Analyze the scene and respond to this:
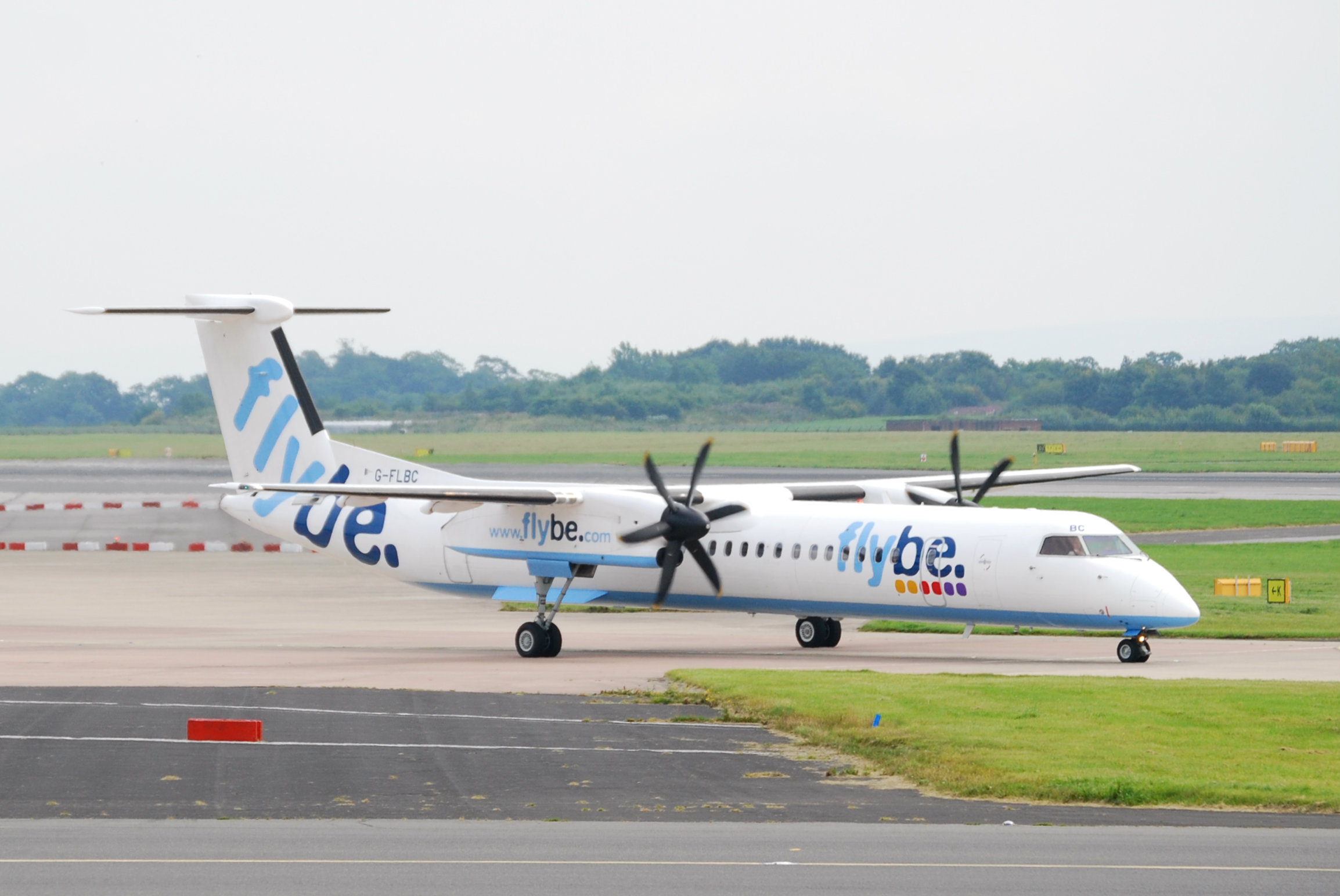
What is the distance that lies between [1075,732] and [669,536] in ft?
37.4

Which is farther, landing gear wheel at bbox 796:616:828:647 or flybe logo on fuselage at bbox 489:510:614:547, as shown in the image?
landing gear wheel at bbox 796:616:828:647

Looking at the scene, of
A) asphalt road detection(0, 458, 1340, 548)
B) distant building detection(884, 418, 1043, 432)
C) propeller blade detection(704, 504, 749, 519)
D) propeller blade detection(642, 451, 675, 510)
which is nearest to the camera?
propeller blade detection(642, 451, 675, 510)

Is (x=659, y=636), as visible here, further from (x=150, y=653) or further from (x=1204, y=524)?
(x=1204, y=524)

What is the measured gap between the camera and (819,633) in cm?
3212

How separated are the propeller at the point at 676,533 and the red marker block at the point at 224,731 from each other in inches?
440

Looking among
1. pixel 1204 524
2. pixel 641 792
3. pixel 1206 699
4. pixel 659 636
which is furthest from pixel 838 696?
pixel 1204 524

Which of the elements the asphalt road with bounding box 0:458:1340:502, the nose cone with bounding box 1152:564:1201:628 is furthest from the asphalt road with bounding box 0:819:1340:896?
the asphalt road with bounding box 0:458:1340:502

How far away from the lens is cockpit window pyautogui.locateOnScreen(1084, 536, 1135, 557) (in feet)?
91.2

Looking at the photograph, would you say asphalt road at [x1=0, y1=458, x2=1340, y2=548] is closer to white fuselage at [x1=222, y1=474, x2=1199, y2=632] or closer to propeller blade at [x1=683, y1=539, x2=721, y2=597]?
white fuselage at [x1=222, y1=474, x2=1199, y2=632]

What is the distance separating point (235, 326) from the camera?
113 ft

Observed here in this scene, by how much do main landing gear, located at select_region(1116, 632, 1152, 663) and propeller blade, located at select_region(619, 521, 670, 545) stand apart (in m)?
8.21

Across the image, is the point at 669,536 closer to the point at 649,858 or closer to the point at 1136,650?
the point at 1136,650

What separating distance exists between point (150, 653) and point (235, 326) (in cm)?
751

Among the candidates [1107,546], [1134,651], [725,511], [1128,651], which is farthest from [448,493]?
[1134,651]
